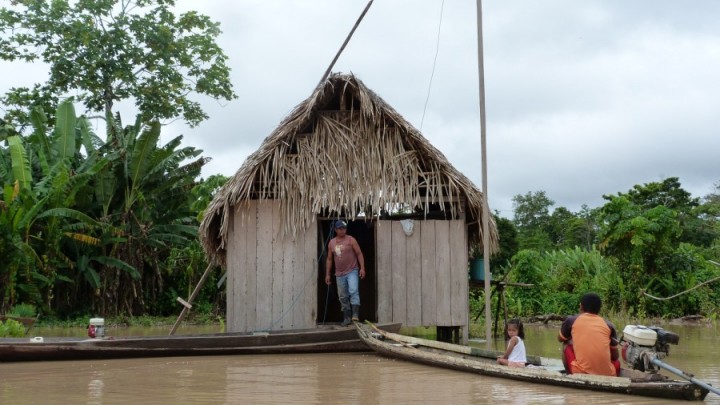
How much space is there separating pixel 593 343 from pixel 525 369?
0.62m

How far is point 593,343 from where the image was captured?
5.80 meters

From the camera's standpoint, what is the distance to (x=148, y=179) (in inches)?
583

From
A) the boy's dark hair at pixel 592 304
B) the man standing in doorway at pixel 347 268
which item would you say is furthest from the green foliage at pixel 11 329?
the boy's dark hair at pixel 592 304

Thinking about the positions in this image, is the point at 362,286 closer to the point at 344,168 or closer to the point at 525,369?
the point at 344,168

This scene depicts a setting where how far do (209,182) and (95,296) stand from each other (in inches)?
183

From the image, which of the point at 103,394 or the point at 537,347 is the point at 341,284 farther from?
the point at 103,394

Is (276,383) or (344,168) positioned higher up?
(344,168)

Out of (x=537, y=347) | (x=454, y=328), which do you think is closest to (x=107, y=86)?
(x=454, y=328)

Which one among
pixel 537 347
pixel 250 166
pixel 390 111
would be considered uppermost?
pixel 390 111

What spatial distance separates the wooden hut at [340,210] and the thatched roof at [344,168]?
0.01 m

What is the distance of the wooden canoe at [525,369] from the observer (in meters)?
5.25

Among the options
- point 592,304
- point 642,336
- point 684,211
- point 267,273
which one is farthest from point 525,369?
point 684,211

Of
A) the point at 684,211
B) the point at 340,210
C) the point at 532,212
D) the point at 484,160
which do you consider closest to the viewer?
the point at 484,160

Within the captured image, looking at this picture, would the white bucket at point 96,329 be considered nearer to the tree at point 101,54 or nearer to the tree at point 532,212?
the tree at point 101,54
